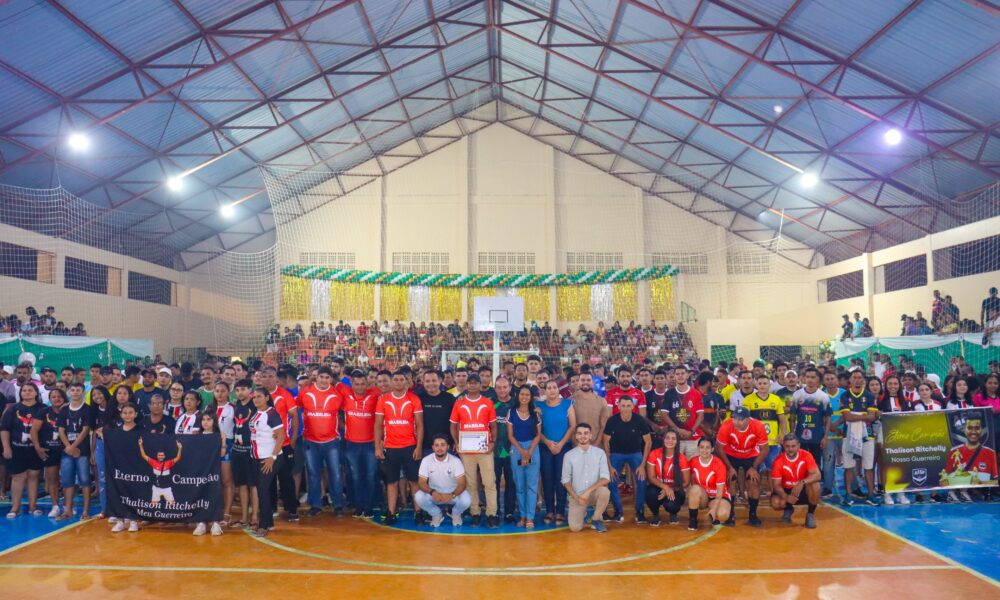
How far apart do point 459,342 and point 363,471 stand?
50.7 ft

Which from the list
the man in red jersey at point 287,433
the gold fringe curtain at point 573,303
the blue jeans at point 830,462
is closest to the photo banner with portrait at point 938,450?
the blue jeans at point 830,462

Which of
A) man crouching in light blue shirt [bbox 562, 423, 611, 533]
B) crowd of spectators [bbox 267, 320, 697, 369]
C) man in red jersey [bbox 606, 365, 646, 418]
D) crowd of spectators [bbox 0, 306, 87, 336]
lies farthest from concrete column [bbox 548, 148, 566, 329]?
man crouching in light blue shirt [bbox 562, 423, 611, 533]

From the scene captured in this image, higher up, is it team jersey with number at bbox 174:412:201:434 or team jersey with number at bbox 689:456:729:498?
team jersey with number at bbox 174:412:201:434

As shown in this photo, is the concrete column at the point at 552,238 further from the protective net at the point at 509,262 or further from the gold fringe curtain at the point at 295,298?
the gold fringe curtain at the point at 295,298

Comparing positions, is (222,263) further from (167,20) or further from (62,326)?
(167,20)

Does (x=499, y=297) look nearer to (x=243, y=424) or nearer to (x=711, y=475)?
(x=711, y=475)

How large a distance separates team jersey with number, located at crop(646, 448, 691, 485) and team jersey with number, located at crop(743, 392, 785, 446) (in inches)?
47.7

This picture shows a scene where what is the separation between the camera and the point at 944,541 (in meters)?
6.77

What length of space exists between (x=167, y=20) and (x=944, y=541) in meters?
15.5

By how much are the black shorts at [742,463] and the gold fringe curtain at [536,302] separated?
17841 mm

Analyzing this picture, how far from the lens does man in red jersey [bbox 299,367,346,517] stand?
7.79 metres

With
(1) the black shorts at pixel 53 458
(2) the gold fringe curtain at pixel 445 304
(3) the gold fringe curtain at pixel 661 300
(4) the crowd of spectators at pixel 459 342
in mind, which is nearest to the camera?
(1) the black shorts at pixel 53 458

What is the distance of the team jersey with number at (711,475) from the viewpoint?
739 centimetres

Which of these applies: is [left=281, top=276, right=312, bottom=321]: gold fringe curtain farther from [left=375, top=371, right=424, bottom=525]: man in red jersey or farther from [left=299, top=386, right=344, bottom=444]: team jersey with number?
[left=375, top=371, right=424, bottom=525]: man in red jersey
